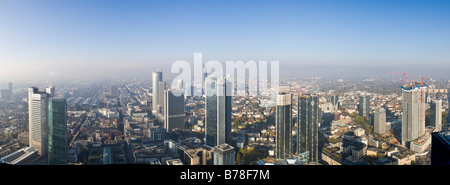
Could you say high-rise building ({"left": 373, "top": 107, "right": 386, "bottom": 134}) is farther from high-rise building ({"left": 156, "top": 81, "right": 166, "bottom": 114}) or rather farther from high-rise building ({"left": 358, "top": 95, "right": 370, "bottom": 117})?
high-rise building ({"left": 156, "top": 81, "right": 166, "bottom": 114})

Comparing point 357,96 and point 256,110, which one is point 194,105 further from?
point 357,96

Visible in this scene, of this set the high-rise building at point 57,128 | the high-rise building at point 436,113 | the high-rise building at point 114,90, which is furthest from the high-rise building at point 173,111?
the high-rise building at point 436,113

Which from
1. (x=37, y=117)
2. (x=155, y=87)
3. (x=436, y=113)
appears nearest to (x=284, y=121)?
(x=436, y=113)

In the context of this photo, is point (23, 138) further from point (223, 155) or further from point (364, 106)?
point (364, 106)

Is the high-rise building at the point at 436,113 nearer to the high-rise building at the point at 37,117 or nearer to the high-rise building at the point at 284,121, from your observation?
the high-rise building at the point at 284,121

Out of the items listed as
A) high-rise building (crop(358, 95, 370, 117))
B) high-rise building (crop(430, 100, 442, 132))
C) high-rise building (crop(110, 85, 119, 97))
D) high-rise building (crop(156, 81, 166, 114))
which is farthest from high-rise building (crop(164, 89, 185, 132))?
high-rise building (crop(430, 100, 442, 132))
